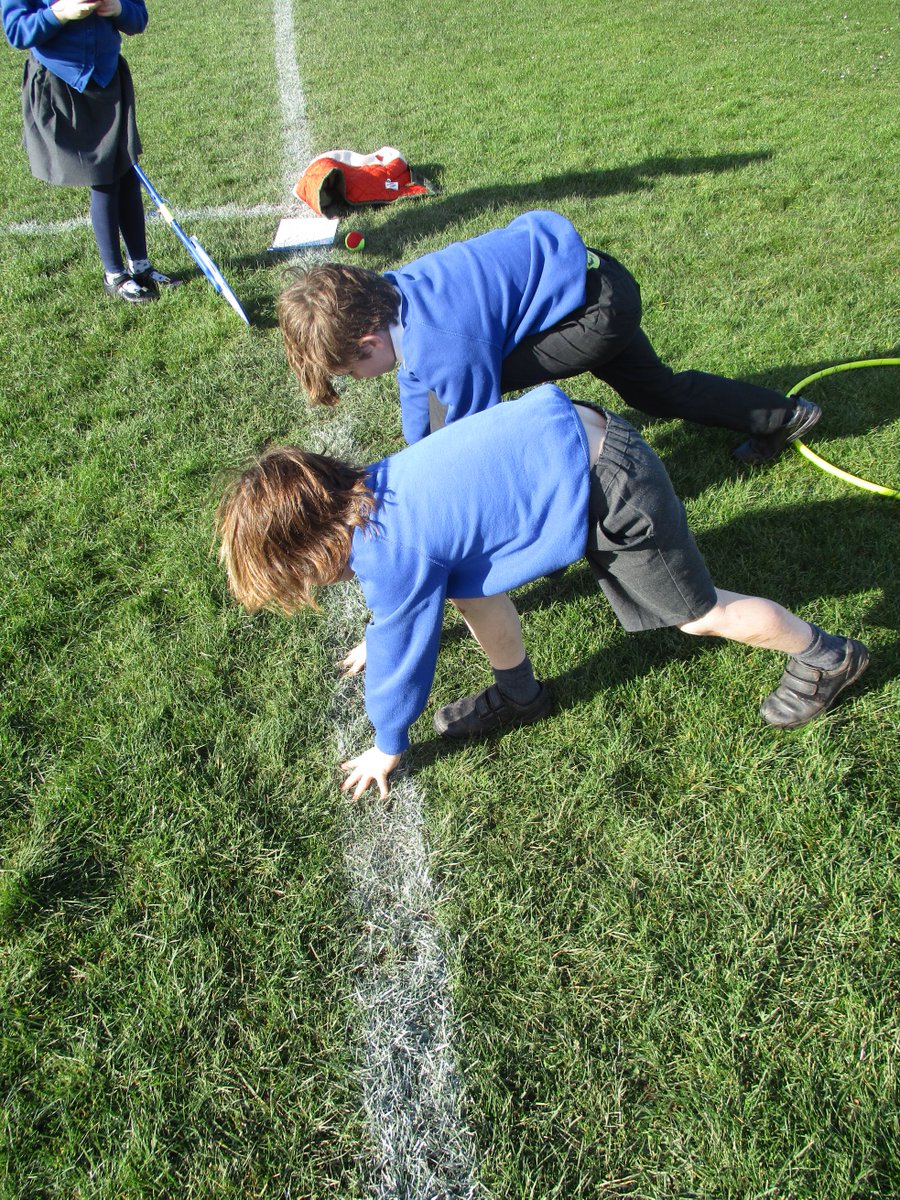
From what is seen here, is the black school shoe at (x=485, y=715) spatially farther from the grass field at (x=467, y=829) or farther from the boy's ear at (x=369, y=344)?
the boy's ear at (x=369, y=344)

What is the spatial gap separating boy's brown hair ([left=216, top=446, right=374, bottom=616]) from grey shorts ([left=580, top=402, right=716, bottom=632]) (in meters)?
0.62

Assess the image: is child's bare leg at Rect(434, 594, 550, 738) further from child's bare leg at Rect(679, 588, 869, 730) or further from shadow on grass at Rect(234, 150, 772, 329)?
shadow on grass at Rect(234, 150, 772, 329)

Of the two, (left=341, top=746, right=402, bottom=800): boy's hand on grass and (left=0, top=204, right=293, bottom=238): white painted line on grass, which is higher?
(left=0, top=204, right=293, bottom=238): white painted line on grass

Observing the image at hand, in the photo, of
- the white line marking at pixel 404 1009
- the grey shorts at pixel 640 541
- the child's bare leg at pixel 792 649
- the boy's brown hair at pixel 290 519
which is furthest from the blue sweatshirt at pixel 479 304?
the white line marking at pixel 404 1009

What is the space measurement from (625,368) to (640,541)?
1472 mm

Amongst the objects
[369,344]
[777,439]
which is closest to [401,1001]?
[369,344]

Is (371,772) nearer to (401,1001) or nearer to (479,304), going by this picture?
(401,1001)

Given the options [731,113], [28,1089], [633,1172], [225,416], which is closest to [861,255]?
[731,113]

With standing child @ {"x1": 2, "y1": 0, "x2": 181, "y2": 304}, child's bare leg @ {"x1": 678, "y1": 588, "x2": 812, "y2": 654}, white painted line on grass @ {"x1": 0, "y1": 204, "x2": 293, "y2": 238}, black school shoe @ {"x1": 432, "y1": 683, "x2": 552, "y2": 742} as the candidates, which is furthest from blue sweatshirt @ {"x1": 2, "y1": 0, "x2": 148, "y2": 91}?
child's bare leg @ {"x1": 678, "y1": 588, "x2": 812, "y2": 654}

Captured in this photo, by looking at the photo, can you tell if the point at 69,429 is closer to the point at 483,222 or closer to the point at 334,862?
the point at 334,862

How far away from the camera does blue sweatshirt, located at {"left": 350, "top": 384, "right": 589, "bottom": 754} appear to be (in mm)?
1817

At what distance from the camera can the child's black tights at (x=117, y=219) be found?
475 centimetres

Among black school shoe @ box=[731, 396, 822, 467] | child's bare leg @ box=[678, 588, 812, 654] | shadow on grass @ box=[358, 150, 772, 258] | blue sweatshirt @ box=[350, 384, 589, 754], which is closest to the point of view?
blue sweatshirt @ box=[350, 384, 589, 754]

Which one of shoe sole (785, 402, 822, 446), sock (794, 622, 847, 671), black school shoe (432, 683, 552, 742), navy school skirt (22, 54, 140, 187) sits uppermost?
navy school skirt (22, 54, 140, 187)
